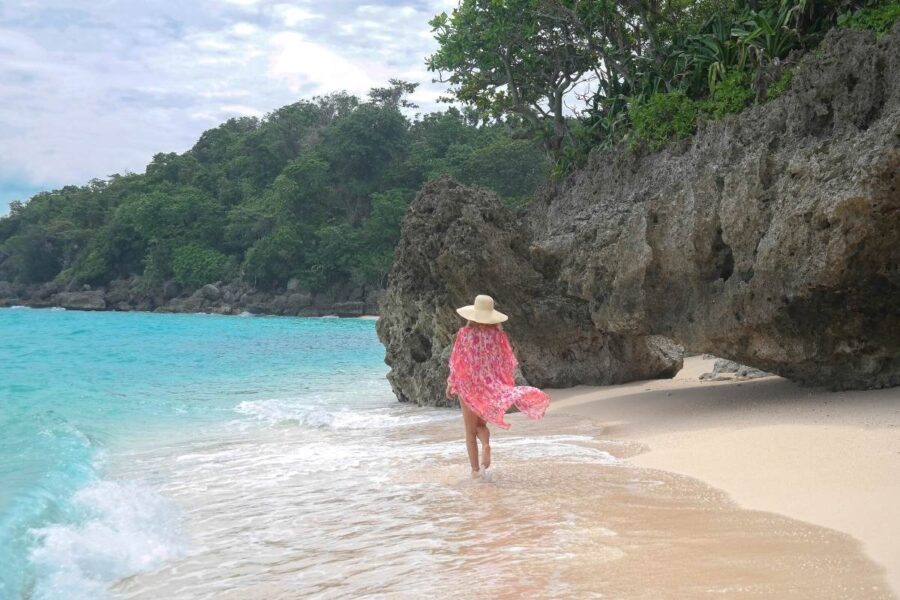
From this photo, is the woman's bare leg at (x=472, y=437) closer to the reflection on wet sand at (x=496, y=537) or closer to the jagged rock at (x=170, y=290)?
the reflection on wet sand at (x=496, y=537)

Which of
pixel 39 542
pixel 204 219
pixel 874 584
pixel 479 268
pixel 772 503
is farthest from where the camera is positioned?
pixel 204 219

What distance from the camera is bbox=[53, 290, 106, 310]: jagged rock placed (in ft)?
240

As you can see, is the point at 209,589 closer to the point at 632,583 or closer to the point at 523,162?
the point at 632,583

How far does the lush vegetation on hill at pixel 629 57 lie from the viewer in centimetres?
1062

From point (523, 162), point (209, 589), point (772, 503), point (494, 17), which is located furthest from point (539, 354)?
point (523, 162)

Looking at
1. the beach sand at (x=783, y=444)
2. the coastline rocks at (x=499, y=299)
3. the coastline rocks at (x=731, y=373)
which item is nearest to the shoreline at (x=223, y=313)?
the coastline rocks at (x=499, y=299)

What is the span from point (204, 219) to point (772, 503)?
73.7 metres

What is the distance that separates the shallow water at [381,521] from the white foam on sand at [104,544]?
20 millimetres

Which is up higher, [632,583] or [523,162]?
[523,162]

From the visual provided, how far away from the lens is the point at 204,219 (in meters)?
73.9

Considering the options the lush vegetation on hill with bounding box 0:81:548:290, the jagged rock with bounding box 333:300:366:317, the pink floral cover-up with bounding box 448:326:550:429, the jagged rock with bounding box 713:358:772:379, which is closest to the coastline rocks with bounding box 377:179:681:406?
the jagged rock with bounding box 713:358:772:379

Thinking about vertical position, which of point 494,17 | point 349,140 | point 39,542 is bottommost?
point 39,542

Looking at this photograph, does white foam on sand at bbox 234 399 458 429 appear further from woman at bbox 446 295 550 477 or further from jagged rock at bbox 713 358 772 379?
jagged rock at bbox 713 358 772 379

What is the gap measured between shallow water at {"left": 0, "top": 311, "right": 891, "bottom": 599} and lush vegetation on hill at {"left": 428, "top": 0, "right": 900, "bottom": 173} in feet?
16.3
